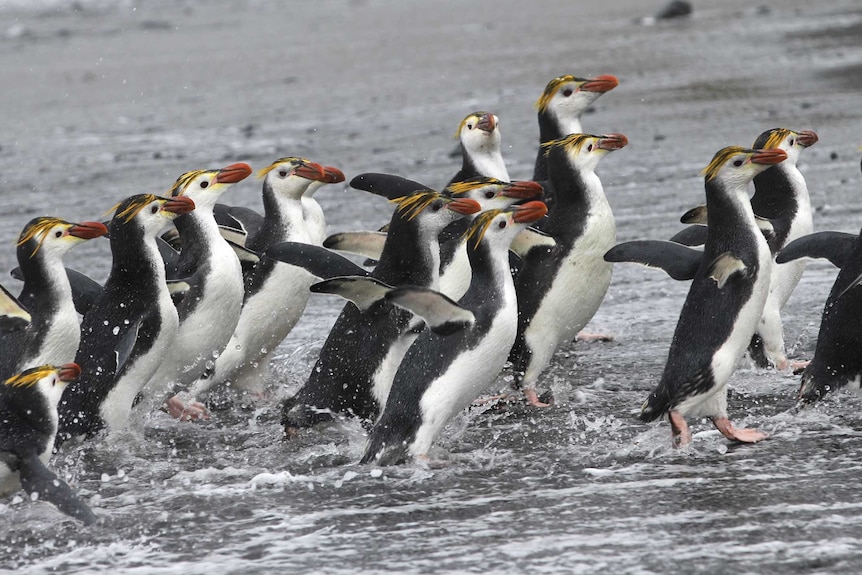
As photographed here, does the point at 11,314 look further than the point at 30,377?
Yes

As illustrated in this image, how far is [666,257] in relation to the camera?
18.8ft

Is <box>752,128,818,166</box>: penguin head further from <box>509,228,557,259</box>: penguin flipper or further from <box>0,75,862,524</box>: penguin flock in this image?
<box>509,228,557,259</box>: penguin flipper

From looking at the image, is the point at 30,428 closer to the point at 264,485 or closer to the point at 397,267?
the point at 264,485

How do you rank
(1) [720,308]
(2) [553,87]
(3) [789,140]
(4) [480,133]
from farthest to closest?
(2) [553,87] → (4) [480,133] → (3) [789,140] → (1) [720,308]

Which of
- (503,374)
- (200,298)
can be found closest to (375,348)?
(200,298)

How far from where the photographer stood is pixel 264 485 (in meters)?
5.21

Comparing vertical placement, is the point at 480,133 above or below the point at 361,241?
above

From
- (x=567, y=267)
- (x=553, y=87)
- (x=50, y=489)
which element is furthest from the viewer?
(x=553, y=87)

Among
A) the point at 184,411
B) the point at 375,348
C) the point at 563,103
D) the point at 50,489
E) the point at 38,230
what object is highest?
the point at 563,103

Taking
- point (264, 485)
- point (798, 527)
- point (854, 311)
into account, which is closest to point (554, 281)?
point (854, 311)

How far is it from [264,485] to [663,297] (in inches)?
129

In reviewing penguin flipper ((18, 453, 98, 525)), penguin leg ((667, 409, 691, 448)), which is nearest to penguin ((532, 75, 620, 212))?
penguin leg ((667, 409, 691, 448))

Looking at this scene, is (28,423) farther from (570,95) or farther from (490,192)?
(570,95)

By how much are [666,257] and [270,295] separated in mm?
2103
